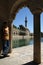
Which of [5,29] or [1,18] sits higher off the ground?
[1,18]

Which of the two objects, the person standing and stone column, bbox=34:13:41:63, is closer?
stone column, bbox=34:13:41:63

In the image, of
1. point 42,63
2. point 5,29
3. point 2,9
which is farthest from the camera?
point 2,9

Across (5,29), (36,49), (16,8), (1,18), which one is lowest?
(36,49)

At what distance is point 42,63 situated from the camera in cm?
595

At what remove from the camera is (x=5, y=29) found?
23.9 ft

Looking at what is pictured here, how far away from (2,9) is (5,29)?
1084mm

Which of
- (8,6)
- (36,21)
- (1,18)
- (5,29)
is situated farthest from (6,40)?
(36,21)

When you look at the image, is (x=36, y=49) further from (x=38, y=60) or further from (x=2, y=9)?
(x=2, y=9)

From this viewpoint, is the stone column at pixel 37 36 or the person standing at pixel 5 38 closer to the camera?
the stone column at pixel 37 36

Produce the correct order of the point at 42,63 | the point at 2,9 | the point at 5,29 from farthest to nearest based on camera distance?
the point at 2,9 → the point at 5,29 → the point at 42,63

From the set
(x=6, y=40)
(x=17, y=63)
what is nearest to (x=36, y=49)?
(x=17, y=63)

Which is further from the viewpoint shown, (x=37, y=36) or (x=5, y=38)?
(x=5, y=38)

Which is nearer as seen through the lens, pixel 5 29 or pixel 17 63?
pixel 17 63

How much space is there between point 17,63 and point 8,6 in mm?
2835
